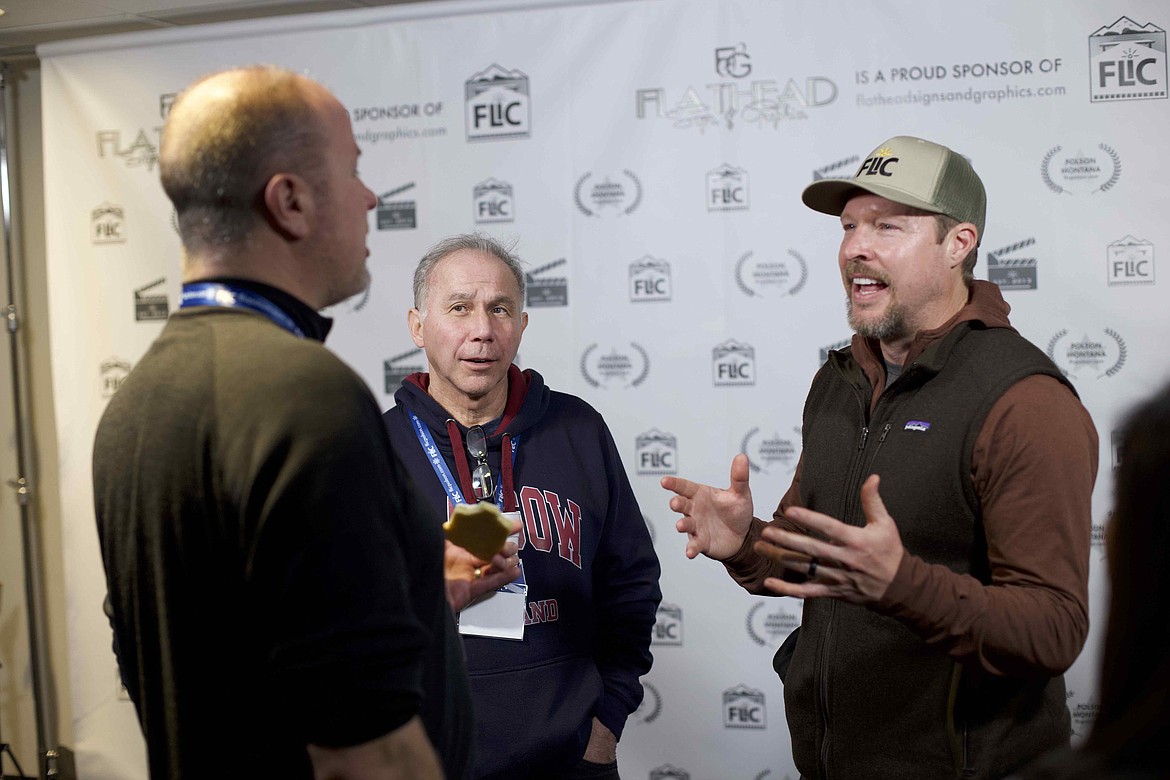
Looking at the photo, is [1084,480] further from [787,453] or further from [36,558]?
[36,558]

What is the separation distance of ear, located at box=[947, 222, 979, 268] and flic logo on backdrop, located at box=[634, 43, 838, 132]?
1.63 metres

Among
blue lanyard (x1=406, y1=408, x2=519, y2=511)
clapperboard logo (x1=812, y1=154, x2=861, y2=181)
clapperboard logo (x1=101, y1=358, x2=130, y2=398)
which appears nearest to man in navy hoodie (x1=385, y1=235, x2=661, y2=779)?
blue lanyard (x1=406, y1=408, x2=519, y2=511)

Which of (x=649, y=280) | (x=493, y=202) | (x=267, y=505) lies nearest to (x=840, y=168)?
(x=649, y=280)

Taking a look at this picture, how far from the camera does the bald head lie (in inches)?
43.9

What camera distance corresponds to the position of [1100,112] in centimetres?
331

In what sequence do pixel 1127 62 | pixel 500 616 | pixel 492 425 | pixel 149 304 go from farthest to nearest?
1. pixel 149 304
2. pixel 1127 62
3. pixel 492 425
4. pixel 500 616

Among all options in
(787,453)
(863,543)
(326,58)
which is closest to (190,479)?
(863,543)

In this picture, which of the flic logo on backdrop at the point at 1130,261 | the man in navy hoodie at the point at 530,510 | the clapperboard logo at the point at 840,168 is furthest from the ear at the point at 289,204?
the flic logo on backdrop at the point at 1130,261

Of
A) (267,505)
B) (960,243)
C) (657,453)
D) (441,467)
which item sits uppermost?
(960,243)

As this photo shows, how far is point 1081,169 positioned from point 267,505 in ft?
10.5

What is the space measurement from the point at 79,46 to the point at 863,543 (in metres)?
3.95

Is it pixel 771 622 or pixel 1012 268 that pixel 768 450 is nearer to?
→ pixel 771 622

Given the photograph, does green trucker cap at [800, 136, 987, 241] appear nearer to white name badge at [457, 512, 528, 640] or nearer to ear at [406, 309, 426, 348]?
ear at [406, 309, 426, 348]

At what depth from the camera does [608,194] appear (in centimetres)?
365
